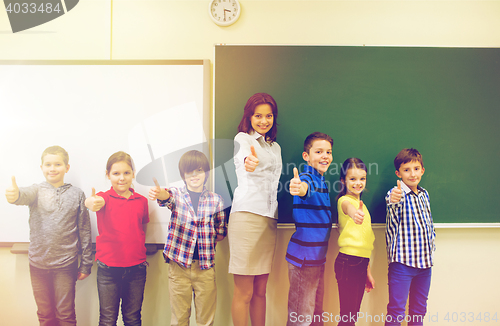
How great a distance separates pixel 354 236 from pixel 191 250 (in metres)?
1.02

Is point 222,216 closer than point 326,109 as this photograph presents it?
Yes

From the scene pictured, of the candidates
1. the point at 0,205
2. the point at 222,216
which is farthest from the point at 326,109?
the point at 0,205

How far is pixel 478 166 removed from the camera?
1788 millimetres

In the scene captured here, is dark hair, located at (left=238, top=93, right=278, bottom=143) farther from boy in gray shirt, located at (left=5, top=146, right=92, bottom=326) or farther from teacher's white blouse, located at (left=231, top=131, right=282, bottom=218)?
boy in gray shirt, located at (left=5, top=146, right=92, bottom=326)

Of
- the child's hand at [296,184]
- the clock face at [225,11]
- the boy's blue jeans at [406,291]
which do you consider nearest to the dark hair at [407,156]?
the boy's blue jeans at [406,291]

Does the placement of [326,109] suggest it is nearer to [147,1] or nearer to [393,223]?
[393,223]

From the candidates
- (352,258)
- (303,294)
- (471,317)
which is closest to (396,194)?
(352,258)

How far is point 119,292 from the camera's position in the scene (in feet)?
5.11

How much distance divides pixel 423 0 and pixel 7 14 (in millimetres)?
3213

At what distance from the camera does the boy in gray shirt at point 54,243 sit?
1551 mm

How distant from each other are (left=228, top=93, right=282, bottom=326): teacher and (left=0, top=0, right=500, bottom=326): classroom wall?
380 mm

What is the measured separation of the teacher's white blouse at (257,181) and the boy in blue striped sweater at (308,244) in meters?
0.18

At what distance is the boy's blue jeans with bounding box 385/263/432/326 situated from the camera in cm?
155

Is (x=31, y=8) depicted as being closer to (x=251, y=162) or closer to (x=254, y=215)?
(x=251, y=162)
